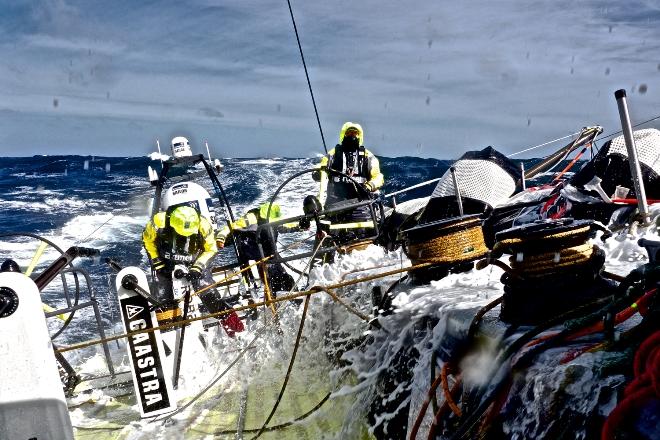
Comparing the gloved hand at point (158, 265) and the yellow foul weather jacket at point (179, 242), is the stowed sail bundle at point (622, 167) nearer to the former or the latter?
the yellow foul weather jacket at point (179, 242)

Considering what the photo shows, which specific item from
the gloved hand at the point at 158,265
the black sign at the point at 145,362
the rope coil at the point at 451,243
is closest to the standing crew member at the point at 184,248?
the gloved hand at the point at 158,265

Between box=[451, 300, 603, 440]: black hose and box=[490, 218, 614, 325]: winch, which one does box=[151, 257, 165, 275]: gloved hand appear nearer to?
box=[490, 218, 614, 325]: winch

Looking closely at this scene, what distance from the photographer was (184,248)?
7.98 m

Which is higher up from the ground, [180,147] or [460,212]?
[180,147]

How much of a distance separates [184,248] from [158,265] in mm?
360

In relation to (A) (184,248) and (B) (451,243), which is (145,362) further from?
(B) (451,243)

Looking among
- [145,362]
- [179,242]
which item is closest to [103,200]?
[179,242]

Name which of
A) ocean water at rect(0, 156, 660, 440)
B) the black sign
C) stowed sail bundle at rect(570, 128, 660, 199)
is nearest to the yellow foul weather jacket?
ocean water at rect(0, 156, 660, 440)

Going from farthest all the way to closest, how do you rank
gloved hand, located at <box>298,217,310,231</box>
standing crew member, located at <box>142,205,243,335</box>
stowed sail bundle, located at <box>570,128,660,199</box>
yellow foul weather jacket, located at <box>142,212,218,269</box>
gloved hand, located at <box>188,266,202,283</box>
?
yellow foul weather jacket, located at <box>142,212,218,269</box>
standing crew member, located at <box>142,205,243,335</box>
gloved hand, located at <box>188,266,202,283</box>
gloved hand, located at <box>298,217,310,231</box>
stowed sail bundle, located at <box>570,128,660,199</box>

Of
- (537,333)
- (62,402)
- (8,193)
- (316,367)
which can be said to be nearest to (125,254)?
(8,193)

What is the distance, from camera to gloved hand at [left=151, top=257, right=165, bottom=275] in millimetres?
7867

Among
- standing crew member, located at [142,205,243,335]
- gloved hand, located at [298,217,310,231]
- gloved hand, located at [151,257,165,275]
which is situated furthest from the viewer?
gloved hand, located at [151,257,165,275]

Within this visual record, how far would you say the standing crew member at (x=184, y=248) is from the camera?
305 inches

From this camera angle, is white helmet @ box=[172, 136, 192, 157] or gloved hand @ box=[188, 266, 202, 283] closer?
gloved hand @ box=[188, 266, 202, 283]
